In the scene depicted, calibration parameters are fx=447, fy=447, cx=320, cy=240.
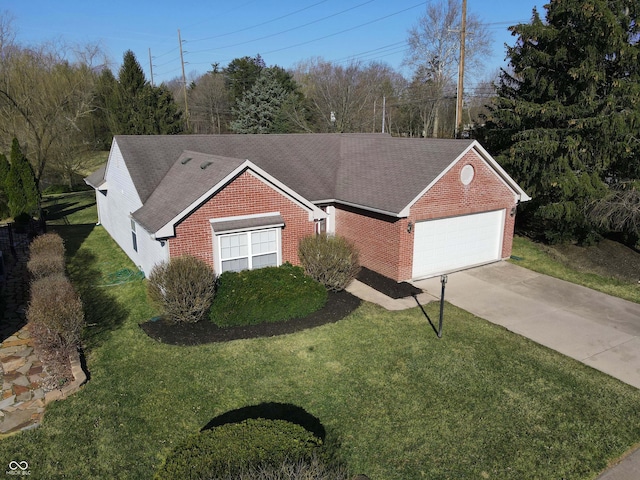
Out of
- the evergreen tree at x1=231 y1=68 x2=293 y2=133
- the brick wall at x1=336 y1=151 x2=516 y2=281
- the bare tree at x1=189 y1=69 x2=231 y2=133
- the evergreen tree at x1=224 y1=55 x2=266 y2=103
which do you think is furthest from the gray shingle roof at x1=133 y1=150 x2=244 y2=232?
the bare tree at x1=189 y1=69 x2=231 y2=133

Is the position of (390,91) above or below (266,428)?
above

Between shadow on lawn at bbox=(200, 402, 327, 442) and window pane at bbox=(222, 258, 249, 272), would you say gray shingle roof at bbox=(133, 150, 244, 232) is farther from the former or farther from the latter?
shadow on lawn at bbox=(200, 402, 327, 442)

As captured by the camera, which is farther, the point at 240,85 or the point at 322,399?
the point at 240,85

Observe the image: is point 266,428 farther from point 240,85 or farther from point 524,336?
point 240,85

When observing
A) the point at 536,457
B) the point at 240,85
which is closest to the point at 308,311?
the point at 536,457

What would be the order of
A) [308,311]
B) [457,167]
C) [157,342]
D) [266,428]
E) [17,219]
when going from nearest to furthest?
1. [266,428]
2. [157,342]
3. [308,311]
4. [457,167]
5. [17,219]

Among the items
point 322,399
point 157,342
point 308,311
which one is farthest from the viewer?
point 308,311

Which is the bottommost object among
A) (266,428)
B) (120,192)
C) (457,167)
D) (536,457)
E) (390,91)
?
(536,457)
